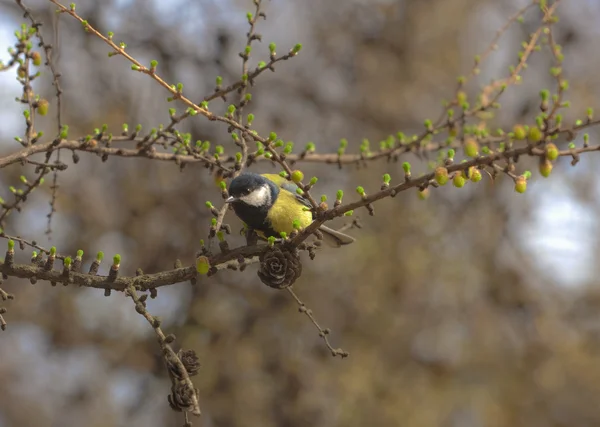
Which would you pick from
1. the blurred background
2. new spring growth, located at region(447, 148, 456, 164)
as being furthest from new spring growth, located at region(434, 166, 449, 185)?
the blurred background

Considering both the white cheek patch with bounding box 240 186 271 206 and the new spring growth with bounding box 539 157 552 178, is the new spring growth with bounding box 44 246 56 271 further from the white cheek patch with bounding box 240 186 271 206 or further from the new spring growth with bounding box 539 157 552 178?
the new spring growth with bounding box 539 157 552 178

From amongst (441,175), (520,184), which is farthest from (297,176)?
(520,184)

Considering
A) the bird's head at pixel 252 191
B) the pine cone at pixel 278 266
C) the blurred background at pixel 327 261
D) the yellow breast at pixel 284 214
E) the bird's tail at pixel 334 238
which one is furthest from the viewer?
the blurred background at pixel 327 261

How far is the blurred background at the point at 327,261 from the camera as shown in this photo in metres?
3.94

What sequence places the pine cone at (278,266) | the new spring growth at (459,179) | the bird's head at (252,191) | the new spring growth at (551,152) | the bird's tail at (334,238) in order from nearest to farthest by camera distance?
the new spring growth at (551,152) → the new spring growth at (459,179) → the pine cone at (278,266) → the bird's head at (252,191) → the bird's tail at (334,238)

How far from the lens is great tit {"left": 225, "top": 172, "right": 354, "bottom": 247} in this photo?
175cm

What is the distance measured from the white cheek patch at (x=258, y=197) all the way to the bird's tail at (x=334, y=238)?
225 mm

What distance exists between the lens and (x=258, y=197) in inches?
71.3

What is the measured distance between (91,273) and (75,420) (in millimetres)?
3082

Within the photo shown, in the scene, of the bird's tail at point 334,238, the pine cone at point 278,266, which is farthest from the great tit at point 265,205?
the pine cone at point 278,266

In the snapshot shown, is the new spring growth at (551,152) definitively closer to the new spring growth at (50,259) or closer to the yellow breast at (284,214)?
the yellow breast at (284,214)

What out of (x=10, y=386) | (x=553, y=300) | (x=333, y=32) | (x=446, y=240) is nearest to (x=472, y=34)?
(x=333, y=32)

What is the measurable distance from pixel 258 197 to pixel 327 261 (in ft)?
9.00

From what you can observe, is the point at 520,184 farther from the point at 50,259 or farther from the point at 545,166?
the point at 50,259
